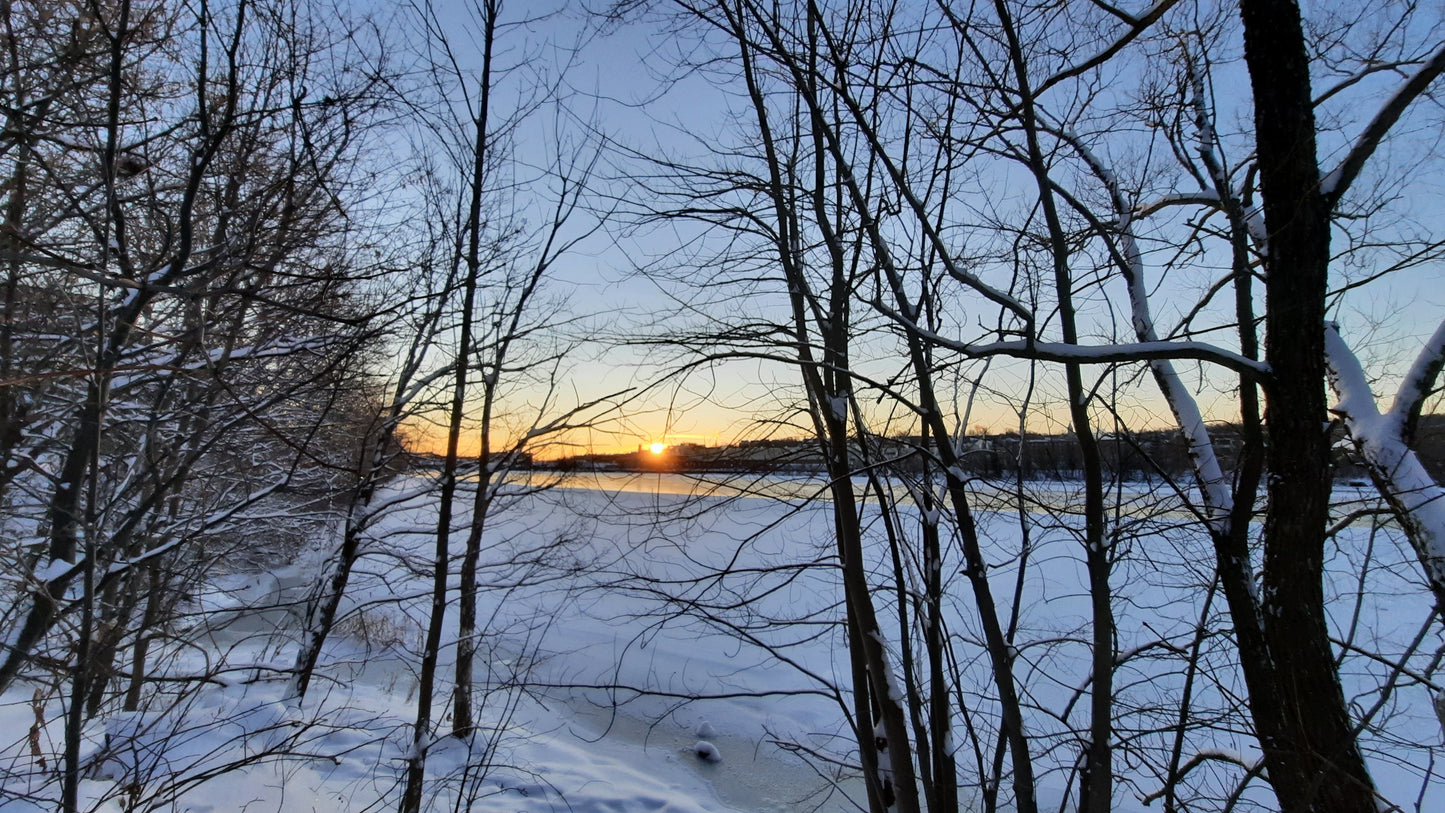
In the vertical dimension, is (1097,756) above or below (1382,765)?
above

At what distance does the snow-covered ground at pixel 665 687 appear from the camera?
12.9ft

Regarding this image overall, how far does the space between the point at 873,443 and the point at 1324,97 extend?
346 centimetres

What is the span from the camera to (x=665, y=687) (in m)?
12.6

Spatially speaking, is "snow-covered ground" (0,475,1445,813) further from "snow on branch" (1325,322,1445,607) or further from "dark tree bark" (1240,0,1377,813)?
"snow on branch" (1325,322,1445,607)

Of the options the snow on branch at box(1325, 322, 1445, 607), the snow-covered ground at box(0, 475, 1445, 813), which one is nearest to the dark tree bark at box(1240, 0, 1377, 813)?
the snow-covered ground at box(0, 475, 1445, 813)

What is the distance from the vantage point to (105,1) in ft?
13.5

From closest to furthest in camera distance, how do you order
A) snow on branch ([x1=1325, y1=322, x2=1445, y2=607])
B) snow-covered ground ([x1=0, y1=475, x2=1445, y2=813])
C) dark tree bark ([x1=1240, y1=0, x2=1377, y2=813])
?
dark tree bark ([x1=1240, y1=0, x2=1377, y2=813]) < snow on branch ([x1=1325, y1=322, x2=1445, y2=607]) < snow-covered ground ([x1=0, y1=475, x2=1445, y2=813])

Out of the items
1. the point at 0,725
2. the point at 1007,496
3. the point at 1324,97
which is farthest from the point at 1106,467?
the point at 0,725

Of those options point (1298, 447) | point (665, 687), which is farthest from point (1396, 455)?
point (665, 687)

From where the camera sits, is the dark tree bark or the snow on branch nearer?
the dark tree bark

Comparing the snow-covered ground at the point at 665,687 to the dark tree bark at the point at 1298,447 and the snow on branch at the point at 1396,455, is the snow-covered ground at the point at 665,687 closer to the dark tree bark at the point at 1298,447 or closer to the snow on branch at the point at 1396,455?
the dark tree bark at the point at 1298,447

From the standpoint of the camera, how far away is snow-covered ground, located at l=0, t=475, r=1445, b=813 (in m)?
3.94

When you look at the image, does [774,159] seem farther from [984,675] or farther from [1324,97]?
[984,675]

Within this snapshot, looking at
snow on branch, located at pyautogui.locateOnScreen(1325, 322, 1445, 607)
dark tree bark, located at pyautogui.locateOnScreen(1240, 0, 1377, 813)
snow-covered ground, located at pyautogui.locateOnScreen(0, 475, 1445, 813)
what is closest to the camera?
dark tree bark, located at pyautogui.locateOnScreen(1240, 0, 1377, 813)
